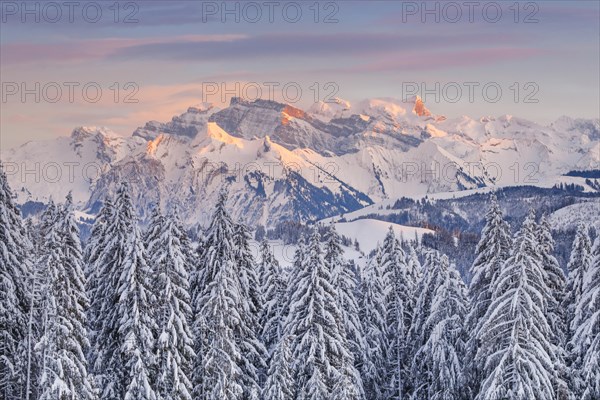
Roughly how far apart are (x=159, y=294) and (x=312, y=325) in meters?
9.96

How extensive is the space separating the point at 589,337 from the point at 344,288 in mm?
21662

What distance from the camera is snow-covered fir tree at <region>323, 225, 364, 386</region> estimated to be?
6506 centimetres

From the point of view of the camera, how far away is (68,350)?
1972 inches

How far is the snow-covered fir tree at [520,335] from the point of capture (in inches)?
1922

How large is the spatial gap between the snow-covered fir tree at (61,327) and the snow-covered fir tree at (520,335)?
22.3 metres

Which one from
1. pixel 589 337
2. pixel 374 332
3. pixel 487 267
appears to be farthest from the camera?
pixel 374 332

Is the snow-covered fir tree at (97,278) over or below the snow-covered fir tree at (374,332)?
over

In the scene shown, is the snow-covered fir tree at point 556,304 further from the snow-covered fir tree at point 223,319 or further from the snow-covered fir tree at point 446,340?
the snow-covered fir tree at point 223,319

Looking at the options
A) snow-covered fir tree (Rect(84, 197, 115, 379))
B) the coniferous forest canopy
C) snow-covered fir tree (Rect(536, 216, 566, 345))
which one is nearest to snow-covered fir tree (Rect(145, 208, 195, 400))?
the coniferous forest canopy

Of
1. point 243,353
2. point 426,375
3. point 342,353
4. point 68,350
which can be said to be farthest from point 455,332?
point 68,350

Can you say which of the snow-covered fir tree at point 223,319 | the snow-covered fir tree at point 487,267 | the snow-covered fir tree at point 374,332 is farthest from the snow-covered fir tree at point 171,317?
the snow-covered fir tree at point 487,267

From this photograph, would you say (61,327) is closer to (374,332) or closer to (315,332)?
(315,332)

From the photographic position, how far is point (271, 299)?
70.4 m

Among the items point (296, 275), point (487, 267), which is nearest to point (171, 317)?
point (296, 275)
